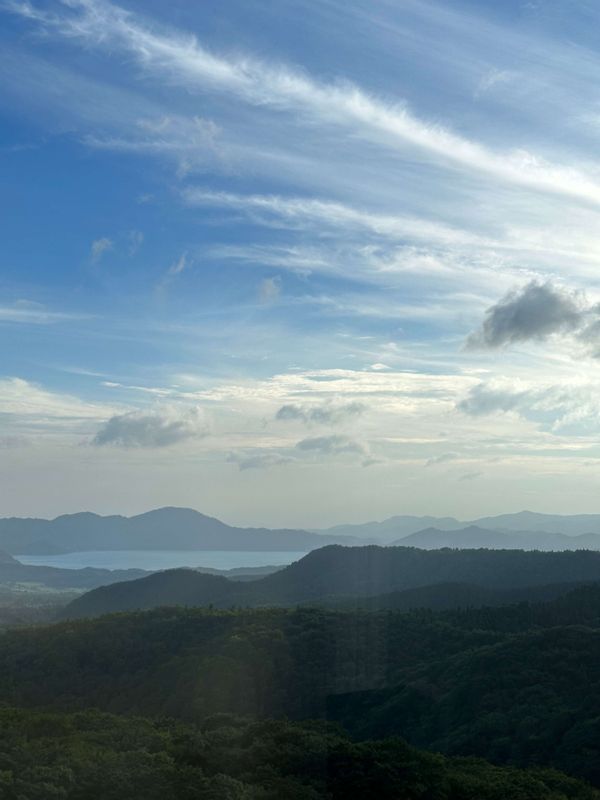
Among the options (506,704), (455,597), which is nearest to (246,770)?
(506,704)

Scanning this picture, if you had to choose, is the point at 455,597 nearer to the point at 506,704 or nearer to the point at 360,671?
the point at 360,671

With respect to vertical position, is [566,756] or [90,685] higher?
[566,756]

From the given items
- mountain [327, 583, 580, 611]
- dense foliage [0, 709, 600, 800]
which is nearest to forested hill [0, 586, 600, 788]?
dense foliage [0, 709, 600, 800]

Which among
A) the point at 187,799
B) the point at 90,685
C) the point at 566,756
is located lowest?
the point at 90,685

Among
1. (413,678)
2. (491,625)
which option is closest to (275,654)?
(413,678)

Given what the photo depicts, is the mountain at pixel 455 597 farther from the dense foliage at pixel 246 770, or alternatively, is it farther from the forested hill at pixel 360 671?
the dense foliage at pixel 246 770

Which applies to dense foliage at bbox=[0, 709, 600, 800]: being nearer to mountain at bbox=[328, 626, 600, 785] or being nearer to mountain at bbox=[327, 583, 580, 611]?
mountain at bbox=[328, 626, 600, 785]

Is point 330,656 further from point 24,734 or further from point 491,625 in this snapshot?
point 24,734

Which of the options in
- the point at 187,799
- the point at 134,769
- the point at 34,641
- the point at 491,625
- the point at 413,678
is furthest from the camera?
the point at 34,641

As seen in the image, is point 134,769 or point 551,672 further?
point 551,672
